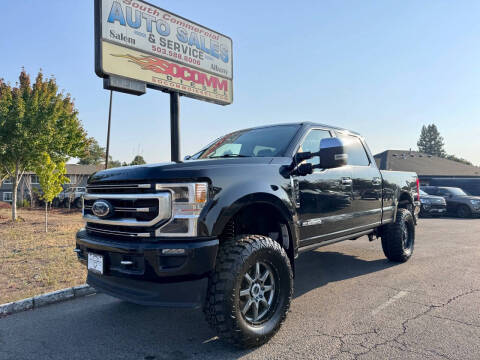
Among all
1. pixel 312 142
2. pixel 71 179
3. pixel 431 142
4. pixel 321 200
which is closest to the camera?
pixel 321 200

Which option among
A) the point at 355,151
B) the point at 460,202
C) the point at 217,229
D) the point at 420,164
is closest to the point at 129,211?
the point at 217,229

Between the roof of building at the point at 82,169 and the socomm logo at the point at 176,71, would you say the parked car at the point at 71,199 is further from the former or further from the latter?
the roof of building at the point at 82,169

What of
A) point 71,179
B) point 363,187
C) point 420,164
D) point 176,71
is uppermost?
point 176,71

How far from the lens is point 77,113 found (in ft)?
54.2

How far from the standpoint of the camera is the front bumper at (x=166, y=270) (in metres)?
2.57

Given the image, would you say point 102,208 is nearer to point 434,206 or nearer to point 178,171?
point 178,171

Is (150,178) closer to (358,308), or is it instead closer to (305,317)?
(305,317)

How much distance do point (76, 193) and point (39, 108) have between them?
13.7 metres

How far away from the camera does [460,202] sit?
58.5 ft

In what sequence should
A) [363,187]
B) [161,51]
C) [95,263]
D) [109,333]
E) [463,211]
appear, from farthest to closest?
[463,211]
[161,51]
[363,187]
[109,333]
[95,263]

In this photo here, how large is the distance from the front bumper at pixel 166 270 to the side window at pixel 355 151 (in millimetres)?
2893

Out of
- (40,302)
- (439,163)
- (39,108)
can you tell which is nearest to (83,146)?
(39,108)

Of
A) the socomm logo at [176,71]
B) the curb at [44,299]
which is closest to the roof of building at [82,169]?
the socomm logo at [176,71]

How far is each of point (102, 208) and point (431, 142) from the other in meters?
115
